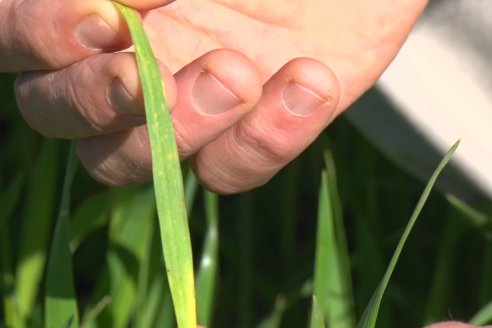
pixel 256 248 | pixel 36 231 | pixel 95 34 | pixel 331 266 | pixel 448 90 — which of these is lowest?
pixel 256 248

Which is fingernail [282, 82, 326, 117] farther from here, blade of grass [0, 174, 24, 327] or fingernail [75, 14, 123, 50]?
blade of grass [0, 174, 24, 327]

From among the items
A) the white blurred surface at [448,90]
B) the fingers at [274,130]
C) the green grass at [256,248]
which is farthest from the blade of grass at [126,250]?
the white blurred surface at [448,90]

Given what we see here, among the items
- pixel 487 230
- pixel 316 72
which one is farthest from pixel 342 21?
pixel 487 230

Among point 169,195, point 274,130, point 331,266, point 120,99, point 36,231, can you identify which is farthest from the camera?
point 36,231

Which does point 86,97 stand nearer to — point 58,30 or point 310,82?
point 58,30

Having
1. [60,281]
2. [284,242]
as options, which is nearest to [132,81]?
[60,281]
